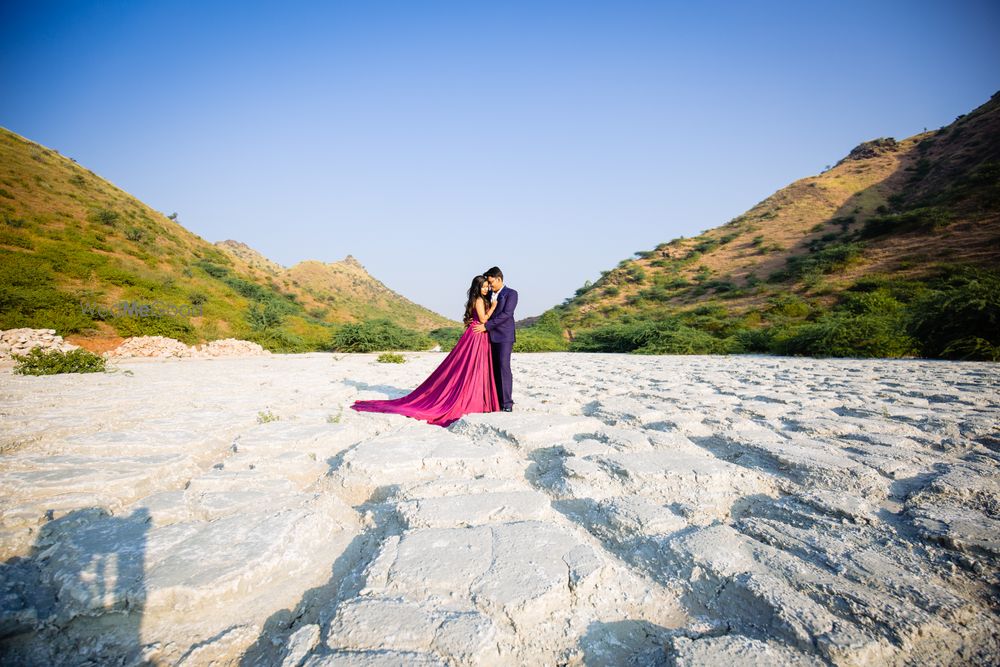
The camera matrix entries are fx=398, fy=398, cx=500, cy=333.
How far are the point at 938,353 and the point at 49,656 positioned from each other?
1173 centimetres

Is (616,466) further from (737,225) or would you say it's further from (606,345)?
(737,225)

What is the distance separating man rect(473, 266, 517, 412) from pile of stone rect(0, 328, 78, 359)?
10081 millimetres

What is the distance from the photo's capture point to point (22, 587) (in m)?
1.16

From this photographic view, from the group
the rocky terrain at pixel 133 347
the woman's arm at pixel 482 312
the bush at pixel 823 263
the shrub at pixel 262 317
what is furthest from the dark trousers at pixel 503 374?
the bush at pixel 823 263

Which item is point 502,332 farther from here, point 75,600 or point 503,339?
point 75,600

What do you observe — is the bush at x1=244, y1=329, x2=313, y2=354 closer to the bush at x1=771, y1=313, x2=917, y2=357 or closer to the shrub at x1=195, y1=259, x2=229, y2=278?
the shrub at x1=195, y1=259, x2=229, y2=278

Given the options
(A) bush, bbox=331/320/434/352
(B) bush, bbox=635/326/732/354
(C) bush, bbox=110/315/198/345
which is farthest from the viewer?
(A) bush, bbox=331/320/434/352

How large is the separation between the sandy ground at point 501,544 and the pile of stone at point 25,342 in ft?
28.9

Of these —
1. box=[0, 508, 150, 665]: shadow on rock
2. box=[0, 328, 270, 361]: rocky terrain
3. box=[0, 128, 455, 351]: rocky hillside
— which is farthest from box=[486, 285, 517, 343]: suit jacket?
box=[0, 128, 455, 351]: rocky hillside

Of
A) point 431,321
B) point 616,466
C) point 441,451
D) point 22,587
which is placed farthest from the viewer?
point 431,321

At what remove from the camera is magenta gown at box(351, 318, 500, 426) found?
373 cm

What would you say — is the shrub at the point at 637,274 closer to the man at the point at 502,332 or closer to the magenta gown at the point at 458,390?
the man at the point at 502,332

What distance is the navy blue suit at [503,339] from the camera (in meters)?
3.93

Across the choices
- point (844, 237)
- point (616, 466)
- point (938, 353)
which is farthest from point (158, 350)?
point (844, 237)
